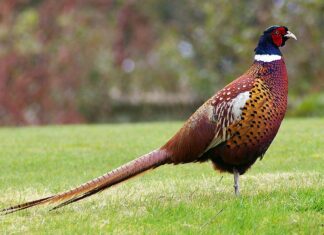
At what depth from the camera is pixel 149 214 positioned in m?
6.61

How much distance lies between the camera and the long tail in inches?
261

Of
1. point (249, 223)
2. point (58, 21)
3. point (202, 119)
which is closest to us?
point (249, 223)

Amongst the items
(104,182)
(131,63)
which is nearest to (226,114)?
(104,182)

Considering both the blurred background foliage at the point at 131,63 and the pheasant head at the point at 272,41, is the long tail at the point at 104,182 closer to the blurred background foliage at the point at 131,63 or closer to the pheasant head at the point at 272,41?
the pheasant head at the point at 272,41

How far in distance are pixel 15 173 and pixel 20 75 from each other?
1448 centimetres

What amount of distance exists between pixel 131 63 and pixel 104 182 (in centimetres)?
2266

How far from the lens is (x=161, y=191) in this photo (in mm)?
7820

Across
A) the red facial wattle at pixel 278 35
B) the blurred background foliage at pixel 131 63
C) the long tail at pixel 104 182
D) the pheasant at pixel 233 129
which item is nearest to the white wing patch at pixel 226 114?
the pheasant at pixel 233 129

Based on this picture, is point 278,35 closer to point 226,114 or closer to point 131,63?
point 226,114

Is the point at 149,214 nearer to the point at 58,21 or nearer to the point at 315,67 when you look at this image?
the point at 315,67

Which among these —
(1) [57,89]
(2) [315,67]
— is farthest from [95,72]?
(2) [315,67]

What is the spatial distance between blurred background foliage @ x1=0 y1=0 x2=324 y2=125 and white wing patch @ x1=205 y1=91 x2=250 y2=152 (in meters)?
13.1

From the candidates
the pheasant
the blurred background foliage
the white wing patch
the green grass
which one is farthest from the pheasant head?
the blurred background foliage

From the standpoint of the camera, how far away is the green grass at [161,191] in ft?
20.7
